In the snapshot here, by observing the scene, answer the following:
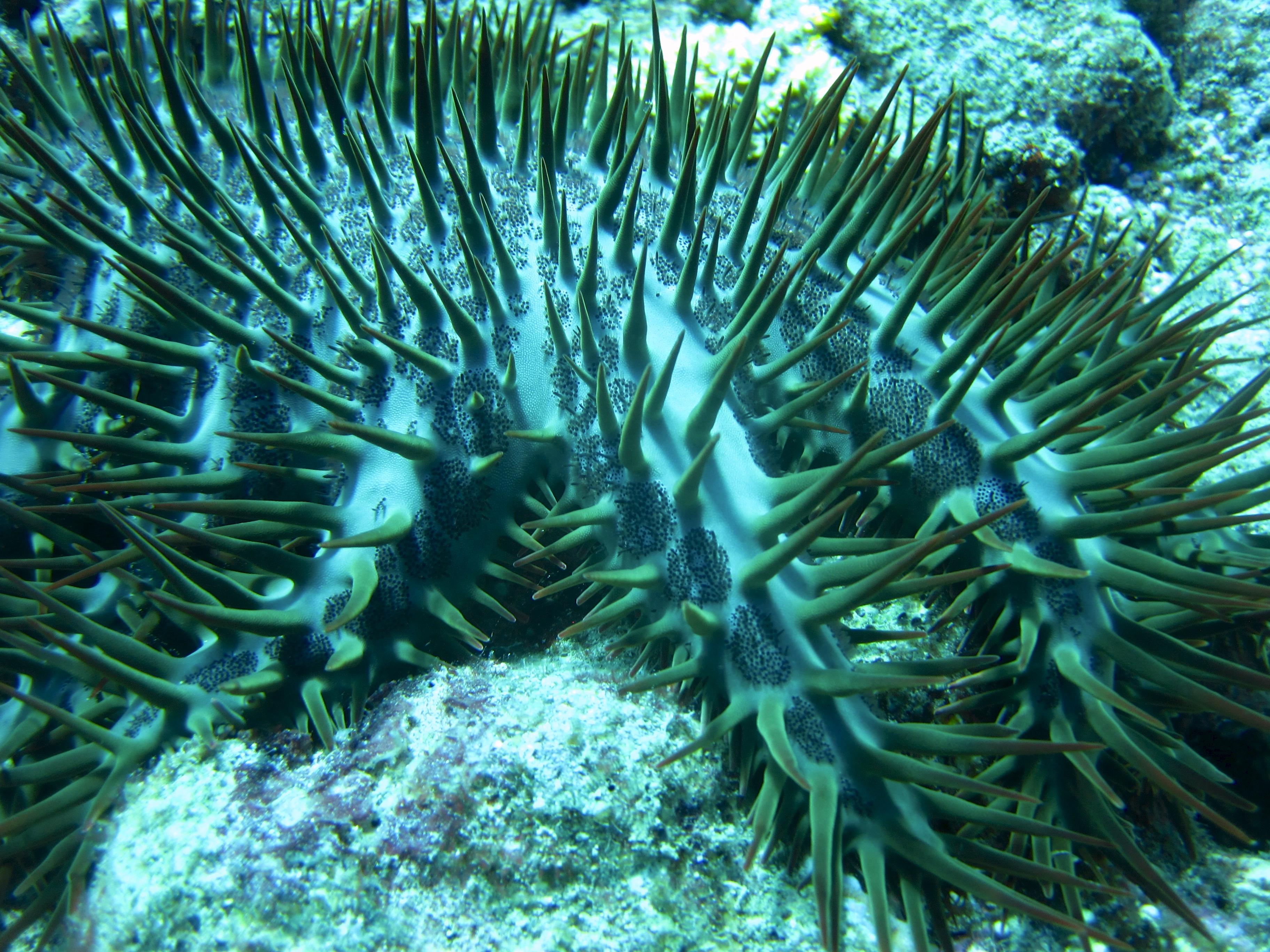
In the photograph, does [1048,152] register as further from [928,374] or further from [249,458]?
[249,458]

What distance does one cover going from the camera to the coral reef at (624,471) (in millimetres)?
1646

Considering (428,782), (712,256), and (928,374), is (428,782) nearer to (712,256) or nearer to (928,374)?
(712,256)

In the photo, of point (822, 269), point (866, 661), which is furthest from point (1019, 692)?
point (822, 269)

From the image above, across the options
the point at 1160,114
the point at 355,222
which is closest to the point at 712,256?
the point at 355,222

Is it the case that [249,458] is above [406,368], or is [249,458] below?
below

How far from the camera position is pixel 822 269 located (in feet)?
7.45

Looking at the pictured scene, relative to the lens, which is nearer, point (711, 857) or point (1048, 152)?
point (711, 857)

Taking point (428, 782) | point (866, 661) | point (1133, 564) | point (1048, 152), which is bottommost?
point (428, 782)

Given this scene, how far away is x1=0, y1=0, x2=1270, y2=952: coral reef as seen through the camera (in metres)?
1.65

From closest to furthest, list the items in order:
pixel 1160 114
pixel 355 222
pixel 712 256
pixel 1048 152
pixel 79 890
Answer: pixel 79 890
pixel 712 256
pixel 355 222
pixel 1048 152
pixel 1160 114

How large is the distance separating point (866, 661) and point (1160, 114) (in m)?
4.59

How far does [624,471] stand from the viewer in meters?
1.91

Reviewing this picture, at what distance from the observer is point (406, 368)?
2096 millimetres

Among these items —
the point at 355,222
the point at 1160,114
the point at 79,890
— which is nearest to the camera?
the point at 79,890
